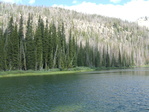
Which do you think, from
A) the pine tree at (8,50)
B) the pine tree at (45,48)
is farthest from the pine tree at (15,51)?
the pine tree at (45,48)

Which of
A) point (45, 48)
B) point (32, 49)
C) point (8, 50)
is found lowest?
point (8, 50)

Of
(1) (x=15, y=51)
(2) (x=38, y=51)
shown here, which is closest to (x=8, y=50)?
(1) (x=15, y=51)

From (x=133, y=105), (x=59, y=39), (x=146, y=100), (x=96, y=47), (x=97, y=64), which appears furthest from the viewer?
(x=96, y=47)

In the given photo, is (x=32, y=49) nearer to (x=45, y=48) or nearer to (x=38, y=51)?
(x=38, y=51)

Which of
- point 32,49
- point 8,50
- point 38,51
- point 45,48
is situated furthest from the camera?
point 45,48

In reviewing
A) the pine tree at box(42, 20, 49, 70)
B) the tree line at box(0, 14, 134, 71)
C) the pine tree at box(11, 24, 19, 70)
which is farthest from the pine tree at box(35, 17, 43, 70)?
the pine tree at box(11, 24, 19, 70)

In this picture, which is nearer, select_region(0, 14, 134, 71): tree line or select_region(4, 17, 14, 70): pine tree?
select_region(4, 17, 14, 70): pine tree

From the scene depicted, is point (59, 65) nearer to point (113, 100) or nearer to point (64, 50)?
point (64, 50)

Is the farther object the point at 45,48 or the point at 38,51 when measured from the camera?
the point at 45,48

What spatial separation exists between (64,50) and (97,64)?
38.6 m

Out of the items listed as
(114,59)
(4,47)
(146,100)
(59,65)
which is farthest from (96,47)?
(146,100)

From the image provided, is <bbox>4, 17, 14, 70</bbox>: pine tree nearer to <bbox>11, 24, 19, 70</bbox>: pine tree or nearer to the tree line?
the tree line

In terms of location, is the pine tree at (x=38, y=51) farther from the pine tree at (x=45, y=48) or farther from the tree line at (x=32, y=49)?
the pine tree at (x=45, y=48)

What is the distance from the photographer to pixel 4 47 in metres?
75.5
